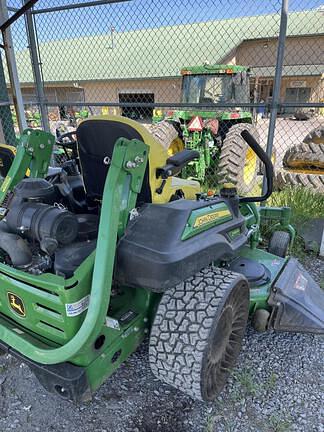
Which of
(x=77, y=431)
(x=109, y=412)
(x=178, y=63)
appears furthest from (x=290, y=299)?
(x=178, y=63)

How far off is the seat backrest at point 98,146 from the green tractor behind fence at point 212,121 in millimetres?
3523

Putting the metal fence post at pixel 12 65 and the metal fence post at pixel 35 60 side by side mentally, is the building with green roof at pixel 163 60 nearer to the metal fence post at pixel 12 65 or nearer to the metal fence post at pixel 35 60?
the metal fence post at pixel 35 60

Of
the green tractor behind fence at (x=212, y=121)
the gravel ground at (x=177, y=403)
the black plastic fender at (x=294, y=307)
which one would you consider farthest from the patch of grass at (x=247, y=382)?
the green tractor behind fence at (x=212, y=121)

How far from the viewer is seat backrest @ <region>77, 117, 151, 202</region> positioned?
6.23ft

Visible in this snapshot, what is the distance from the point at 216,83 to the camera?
20.5ft

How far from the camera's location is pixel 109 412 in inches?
75.9

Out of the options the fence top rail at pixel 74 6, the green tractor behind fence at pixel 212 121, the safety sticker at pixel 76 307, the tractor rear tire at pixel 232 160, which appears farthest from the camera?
the green tractor behind fence at pixel 212 121

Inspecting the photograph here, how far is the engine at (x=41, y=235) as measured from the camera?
5.73ft

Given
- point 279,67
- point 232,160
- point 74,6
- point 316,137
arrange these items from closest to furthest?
1. point 279,67
2. point 74,6
3. point 232,160
4. point 316,137

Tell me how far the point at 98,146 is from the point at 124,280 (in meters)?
0.84

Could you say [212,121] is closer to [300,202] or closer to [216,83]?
[216,83]

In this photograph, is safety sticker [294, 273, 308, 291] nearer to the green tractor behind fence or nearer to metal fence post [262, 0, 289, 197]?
metal fence post [262, 0, 289, 197]

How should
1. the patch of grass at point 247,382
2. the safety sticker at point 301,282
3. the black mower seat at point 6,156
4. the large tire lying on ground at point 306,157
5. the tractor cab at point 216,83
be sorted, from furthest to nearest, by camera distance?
1. the tractor cab at point 216,83
2. the large tire lying on ground at point 306,157
3. the black mower seat at point 6,156
4. the safety sticker at point 301,282
5. the patch of grass at point 247,382

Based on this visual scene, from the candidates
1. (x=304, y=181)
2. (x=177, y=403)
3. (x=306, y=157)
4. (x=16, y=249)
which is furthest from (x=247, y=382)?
(x=306, y=157)
